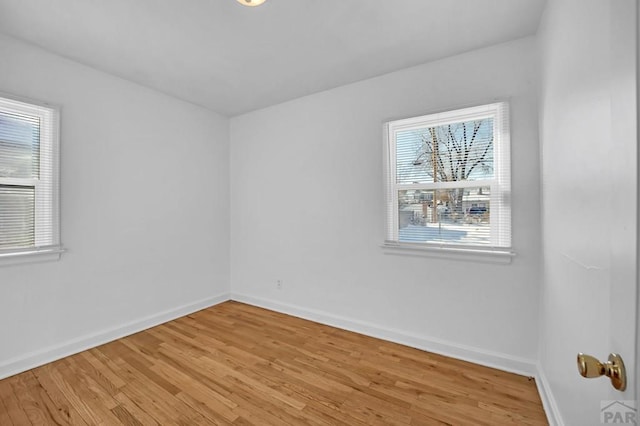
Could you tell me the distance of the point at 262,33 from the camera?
2.19 metres

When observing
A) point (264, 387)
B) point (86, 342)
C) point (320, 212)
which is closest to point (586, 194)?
point (264, 387)

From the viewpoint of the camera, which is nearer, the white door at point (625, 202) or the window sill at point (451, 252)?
the white door at point (625, 202)

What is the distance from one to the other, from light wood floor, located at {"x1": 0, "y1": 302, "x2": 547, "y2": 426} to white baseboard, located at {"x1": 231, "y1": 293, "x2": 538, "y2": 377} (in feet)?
0.26

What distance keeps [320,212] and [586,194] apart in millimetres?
2364

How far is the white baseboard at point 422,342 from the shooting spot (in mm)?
2244

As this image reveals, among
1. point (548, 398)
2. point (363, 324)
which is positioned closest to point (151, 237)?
point (363, 324)

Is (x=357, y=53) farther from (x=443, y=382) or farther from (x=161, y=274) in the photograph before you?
(x=161, y=274)

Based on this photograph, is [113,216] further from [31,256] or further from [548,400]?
[548,400]

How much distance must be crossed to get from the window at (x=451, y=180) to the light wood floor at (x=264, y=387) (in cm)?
103

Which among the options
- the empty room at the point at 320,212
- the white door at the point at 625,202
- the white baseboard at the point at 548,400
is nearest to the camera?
the white door at the point at 625,202

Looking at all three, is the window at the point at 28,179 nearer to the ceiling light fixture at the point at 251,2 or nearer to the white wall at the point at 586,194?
the ceiling light fixture at the point at 251,2

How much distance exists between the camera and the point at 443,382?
83.5 inches

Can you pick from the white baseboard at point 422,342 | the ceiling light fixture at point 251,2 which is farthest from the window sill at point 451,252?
the ceiling light fixture at point 251,2

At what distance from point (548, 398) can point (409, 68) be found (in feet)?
9.14
